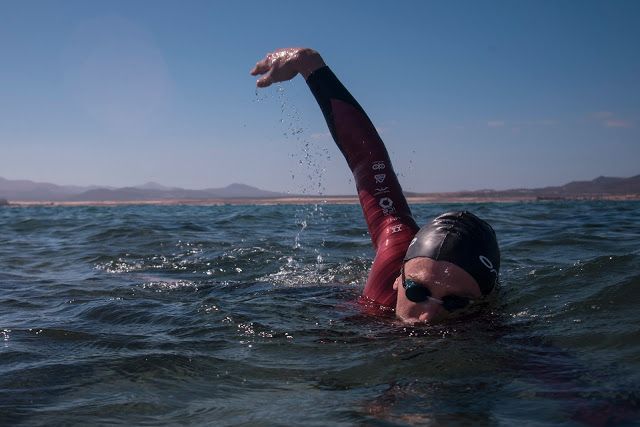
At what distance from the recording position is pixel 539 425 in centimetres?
229

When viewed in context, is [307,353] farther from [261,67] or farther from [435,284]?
[261,67]

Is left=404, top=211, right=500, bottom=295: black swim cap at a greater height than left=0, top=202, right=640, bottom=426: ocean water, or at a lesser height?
greater

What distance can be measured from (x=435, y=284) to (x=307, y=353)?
852 millimetres

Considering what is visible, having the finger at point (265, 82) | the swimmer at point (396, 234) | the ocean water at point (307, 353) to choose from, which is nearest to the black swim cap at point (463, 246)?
the swimmer at point (396, 234)

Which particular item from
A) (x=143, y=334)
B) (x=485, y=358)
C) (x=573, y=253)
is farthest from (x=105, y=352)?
(x=573, y=253)

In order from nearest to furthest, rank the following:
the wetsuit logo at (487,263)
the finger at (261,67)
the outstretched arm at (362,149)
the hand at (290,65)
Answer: the wetsuit logo at (487,263) < the outstretched arm at (362,149) < the hand at (290,65) < the finger at (261,67)

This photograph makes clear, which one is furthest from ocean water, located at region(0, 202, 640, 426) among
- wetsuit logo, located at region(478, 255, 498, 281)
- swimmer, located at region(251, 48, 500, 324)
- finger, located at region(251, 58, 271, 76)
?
finger, located at region(251, 58, 271, 76)

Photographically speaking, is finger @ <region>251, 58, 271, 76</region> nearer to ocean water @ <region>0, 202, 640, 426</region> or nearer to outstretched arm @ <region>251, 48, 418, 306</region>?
outstretched arm @ <region>251, 48, 418, 306</region>

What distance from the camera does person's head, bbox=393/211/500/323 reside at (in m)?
3.43

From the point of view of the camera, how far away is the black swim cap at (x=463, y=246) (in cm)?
345

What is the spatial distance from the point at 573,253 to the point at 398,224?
4.03 meters

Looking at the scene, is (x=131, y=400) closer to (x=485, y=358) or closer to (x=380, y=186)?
Result: (x=485, y=358)

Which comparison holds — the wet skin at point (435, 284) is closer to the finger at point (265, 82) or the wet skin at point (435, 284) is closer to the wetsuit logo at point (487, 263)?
the wetsuit logo at point (487, 263)

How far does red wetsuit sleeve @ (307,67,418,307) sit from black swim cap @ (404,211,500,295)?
56 cm
